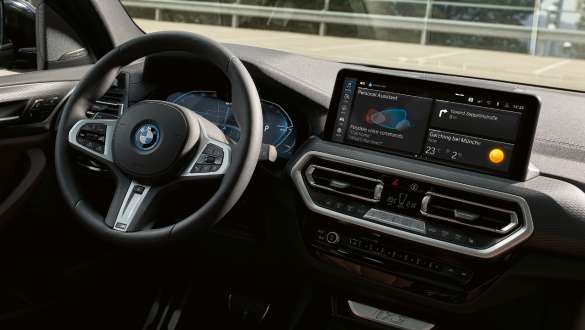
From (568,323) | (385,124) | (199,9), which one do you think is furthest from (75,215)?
(199,9)

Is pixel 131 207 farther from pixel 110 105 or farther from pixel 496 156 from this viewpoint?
pixel 496 156

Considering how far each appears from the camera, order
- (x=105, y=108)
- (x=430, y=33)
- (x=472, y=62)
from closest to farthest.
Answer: (x=105, y=108), (x=472, y=62), (x=430, y=33)

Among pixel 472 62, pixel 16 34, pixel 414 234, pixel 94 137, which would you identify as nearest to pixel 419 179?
pixel 414 234

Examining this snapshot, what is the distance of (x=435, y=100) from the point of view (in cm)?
183

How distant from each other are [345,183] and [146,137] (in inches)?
22.0

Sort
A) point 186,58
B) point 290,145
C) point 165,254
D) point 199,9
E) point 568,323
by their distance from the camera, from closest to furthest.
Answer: point 568,323, point 290,145, point 186,58, point 165,254, point 199,9

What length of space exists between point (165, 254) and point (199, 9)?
229 inches

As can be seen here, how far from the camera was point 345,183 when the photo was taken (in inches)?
76.0

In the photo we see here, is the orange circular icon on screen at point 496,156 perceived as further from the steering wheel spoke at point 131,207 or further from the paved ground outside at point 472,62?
the steering wheel spoke at point 131,207

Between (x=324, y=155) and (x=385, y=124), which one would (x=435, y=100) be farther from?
(x=324, y=155)

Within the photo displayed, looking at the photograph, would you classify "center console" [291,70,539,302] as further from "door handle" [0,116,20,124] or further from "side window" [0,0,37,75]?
"side window" [0,0,37,75]

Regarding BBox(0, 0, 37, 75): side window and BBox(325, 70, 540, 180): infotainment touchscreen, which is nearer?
BBox(325, 70, 540, 180): infotainment touchscreen

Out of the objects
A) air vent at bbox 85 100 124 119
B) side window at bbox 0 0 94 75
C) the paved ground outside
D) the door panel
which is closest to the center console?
the paved ground outside

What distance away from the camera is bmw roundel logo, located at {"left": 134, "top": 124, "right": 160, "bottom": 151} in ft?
5.90
